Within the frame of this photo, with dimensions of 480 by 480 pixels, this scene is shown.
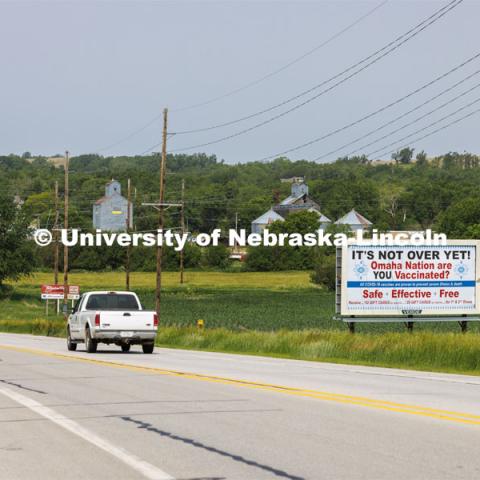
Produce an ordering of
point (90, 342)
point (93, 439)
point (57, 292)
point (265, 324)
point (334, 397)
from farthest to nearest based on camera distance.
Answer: point (57, 292), point (265, 324), point (90, 342), point (334, 397), point (93, 439)

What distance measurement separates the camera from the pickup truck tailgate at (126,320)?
32.7 metres

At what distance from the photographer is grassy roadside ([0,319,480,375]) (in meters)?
25.5

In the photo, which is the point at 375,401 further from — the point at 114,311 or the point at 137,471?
the point at 114,311

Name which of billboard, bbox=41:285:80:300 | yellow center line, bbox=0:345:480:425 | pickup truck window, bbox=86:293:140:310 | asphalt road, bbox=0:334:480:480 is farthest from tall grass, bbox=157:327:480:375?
billboard, bbox=41:285:80:300

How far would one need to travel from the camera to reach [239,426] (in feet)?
42.4

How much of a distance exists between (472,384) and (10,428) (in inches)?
369

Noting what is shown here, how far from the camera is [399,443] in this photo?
11.2 m

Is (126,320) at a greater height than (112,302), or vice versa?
(112,302)

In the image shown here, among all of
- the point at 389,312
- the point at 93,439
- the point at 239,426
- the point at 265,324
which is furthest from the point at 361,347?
the point at 265,324

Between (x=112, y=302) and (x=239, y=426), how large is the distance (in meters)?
22.0

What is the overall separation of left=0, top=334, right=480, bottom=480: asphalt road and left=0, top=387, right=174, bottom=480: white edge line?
0.05ft

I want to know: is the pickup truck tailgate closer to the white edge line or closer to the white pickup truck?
the white pickup truck

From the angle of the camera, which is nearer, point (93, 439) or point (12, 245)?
point (93, 439)

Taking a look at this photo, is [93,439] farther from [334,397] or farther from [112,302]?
[112,302]
